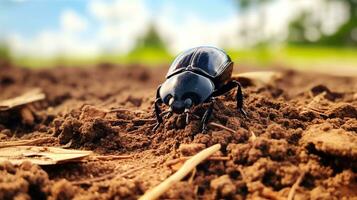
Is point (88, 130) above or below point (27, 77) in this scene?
above

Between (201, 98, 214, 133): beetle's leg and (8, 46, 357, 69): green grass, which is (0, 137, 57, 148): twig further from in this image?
(8, 46, 357, 69): green grass

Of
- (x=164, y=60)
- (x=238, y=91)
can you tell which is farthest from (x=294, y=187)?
(x=164, y=60)

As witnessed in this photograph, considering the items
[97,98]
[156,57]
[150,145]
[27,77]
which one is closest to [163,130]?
[150,145]

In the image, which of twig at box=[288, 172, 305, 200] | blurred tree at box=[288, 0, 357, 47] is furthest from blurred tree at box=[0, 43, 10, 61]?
blurred tree at box=[288, 0, 357, 47]

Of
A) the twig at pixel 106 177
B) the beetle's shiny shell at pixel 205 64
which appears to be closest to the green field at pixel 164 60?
the beetle's shiny shell at pixel 205 64

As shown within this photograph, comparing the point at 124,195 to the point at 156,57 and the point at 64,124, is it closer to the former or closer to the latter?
the point at 64,124

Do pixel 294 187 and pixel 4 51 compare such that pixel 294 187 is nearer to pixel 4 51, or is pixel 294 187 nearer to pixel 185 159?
pixel 185 159
